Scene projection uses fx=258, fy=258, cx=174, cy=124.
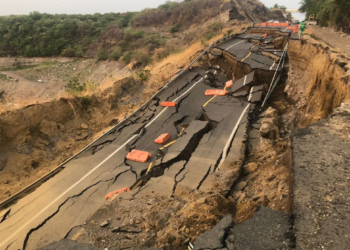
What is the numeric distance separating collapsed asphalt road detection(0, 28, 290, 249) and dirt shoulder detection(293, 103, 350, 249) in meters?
1.94

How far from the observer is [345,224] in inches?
125

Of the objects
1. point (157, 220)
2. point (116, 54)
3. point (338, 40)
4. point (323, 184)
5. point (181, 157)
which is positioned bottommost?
point (181, 157)

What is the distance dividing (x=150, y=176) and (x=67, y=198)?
2081 millimetres

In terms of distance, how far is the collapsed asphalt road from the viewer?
5.57 m

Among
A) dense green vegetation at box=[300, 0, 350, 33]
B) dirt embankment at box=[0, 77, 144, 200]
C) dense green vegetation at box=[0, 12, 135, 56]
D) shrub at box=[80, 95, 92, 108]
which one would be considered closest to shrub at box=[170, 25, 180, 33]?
dense green vegetation at box=[0, 12, 135, 56]

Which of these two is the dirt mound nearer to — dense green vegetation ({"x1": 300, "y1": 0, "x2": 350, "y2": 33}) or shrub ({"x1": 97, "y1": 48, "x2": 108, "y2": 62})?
dense green vegetation ({"x1": 300, "y1": 0, "x2": 350, "y2": 33})

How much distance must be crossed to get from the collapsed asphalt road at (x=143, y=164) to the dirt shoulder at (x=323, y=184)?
1938 millimetres

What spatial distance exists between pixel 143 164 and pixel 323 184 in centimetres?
457

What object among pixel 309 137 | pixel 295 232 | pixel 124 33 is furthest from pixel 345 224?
pixel 124 33

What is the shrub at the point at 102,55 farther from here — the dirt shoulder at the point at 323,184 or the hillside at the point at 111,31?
the dirt shoulder at the point at 323,184

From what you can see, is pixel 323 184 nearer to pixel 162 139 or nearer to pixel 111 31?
pixel 162 139

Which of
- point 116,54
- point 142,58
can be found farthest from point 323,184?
point 116,54

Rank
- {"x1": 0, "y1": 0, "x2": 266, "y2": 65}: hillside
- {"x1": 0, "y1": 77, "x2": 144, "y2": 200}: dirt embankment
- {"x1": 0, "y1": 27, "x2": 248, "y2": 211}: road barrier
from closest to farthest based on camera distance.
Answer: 1. {"x1": 0, "y1": 27, "x2": 248, "y2": 211}: road barrier
2. {"x1": 0, "y1": 77, "x2": 144, "y2": 200}: dirt embankment
3. {"x1": 0, "y1": 0, "x2": 266, "y2": 65}: hillside

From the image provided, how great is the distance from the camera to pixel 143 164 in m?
7.20
